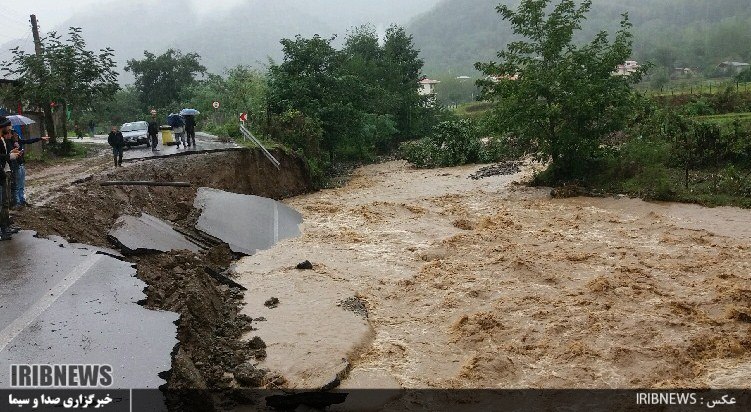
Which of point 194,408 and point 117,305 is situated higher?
point 117,305

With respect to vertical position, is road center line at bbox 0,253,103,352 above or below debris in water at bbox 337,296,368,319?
above

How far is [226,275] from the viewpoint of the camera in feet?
42.0

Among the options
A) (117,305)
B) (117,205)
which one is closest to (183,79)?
(117,205)

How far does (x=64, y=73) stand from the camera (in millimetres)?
25641

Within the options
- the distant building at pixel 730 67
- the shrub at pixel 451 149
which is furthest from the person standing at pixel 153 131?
the distant building at pixel 730 67

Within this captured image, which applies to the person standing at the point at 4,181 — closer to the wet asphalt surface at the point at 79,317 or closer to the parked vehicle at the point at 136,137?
the wet asphalt surface at the point at 79,317

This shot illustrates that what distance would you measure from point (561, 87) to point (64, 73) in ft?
68.1

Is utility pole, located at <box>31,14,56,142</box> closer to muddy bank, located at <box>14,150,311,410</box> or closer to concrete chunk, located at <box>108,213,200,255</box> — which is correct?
muddy bank, located at <box>14,150,311,410</box>

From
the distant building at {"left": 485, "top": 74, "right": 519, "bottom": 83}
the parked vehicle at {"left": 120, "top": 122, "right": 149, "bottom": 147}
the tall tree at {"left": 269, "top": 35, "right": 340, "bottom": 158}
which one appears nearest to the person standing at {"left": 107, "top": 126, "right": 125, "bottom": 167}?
the parked vehicle at {"left": 120, "top": 122, "right": 149, "bottom": 147}

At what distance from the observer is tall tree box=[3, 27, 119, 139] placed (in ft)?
82.9

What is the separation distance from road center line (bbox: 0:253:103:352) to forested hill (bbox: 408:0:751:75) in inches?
3867

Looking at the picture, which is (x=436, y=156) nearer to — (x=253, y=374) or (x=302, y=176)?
(x=302, y=176)

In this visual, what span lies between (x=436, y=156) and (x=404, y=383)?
29.0 m

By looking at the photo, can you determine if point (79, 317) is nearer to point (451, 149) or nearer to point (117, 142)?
point (117, 142)
